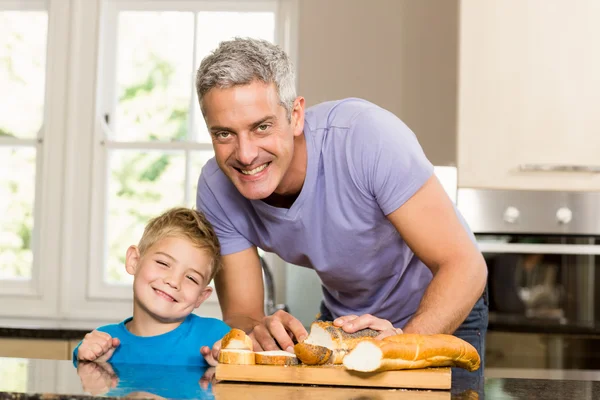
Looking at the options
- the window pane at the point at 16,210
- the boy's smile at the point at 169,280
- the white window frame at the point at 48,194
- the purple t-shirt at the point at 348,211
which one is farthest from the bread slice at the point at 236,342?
the window pane at the point at 16,210

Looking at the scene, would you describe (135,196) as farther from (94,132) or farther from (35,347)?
(35,347)

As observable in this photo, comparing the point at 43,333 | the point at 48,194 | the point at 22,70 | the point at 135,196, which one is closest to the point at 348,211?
the point at 43,333

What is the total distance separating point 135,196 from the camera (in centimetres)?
316

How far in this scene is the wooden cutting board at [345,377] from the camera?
865 millimetres

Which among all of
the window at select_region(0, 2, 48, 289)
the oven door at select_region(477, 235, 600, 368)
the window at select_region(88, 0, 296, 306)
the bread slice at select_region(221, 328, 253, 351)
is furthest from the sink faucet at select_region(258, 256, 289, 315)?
the bread slice at select_region(221, 328, 253, 351)

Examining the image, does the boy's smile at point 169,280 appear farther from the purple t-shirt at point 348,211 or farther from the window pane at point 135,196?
Answer: the window pane at point 135,196

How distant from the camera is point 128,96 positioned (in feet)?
10.5

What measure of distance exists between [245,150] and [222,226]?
0.36 metres

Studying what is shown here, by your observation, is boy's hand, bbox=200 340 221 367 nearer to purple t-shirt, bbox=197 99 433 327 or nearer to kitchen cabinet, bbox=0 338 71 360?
purple t-shirt, bbox=197 99 433 327

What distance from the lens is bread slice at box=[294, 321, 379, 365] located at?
0.90m

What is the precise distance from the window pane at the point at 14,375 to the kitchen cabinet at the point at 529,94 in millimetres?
A: 1619

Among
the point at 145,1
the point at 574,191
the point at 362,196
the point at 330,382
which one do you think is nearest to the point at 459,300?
the point at 362,196

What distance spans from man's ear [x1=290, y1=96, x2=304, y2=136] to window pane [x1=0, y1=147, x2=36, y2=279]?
2.03 metres

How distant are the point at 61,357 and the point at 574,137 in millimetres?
1795
